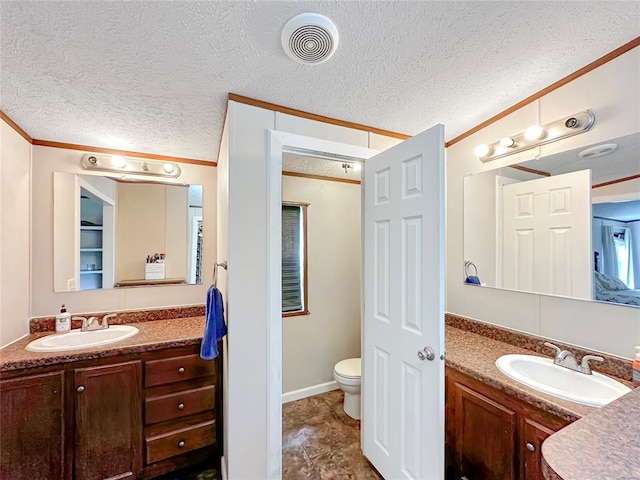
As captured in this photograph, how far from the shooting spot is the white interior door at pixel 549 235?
1.43 metres

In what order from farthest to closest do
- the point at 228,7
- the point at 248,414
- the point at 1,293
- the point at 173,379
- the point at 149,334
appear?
the point at 149,334, the point at 173,379, the point at 1,293, the point at 248,414, the point at 228,7

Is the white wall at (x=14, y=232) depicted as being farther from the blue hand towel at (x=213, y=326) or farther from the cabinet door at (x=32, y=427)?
the blue hand towel at (x=213, y=326)

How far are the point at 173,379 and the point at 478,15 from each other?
244 cm

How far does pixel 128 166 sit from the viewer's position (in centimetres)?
218

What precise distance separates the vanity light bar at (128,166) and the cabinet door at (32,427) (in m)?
1.45

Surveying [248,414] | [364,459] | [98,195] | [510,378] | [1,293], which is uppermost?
[98,195]

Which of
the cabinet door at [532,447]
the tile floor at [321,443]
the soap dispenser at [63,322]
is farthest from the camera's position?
the soap dispenser at [63,322]

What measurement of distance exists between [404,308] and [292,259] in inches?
58.0

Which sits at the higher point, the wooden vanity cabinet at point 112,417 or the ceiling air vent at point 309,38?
the ceiling air vent at point 309,38

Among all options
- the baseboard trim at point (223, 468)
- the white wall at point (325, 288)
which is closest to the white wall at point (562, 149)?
the white wall at point (325, 288)

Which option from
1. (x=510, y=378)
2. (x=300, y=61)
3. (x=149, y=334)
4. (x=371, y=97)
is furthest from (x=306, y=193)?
(x=510, y=378)

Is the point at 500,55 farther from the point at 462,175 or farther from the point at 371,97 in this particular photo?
the point at 462,175

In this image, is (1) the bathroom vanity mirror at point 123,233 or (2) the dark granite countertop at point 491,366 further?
(1) the bathroom vanity mirror at point 123,233

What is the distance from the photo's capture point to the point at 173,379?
174 cm
